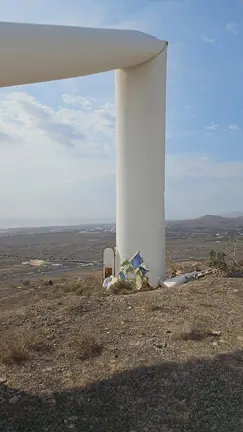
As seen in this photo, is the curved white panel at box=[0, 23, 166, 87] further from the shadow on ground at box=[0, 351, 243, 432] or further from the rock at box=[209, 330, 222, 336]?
the rock at box=[209, 330, 222, 336]

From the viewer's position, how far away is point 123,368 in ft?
15.7

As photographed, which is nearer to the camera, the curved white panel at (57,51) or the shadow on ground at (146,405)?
the shadow on ground at (146,405)

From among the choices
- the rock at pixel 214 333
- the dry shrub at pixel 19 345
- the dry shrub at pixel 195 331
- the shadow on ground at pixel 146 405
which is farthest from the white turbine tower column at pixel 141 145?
the shadow on ground at pixel 146 405

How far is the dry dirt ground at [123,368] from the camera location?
3.77 metres

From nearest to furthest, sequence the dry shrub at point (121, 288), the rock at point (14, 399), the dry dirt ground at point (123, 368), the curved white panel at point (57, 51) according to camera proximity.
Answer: the dry dirt ground at point (123, 368)
the rock at point (14, 399)
the curved white panel at point (57, 51)
the dry shrub at point (121, 288)

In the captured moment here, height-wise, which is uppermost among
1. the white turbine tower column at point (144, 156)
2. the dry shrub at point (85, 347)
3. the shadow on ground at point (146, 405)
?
the white turbine tower column at point (144, 156)

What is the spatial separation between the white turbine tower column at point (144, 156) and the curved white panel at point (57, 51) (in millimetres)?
1246

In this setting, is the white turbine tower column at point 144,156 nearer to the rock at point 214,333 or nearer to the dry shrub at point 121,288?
the dry shrub at point 121,288

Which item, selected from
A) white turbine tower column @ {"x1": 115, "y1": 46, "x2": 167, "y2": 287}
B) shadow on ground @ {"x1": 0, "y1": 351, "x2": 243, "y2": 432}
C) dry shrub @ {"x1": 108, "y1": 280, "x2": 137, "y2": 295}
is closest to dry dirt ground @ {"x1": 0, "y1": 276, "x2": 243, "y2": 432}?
shadow on ground @ {"x1": 0, "y1": 351, "x2": 243, "y2": 432}

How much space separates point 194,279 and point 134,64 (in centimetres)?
612

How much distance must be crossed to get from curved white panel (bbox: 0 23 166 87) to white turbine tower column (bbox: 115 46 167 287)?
1.25 meters

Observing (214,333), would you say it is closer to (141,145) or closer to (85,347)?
(85,347)

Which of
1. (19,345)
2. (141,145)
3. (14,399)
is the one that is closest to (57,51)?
(141,145)

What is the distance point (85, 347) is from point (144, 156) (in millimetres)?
6583
